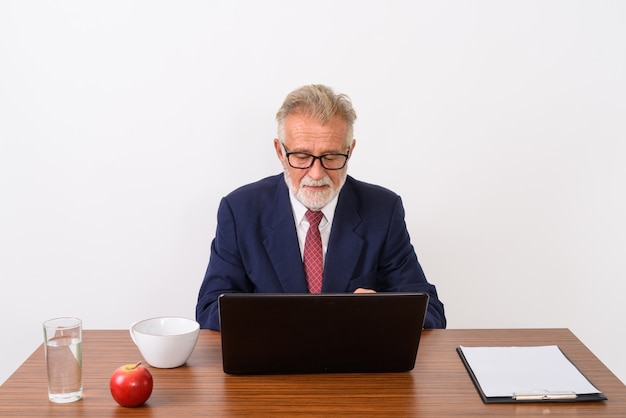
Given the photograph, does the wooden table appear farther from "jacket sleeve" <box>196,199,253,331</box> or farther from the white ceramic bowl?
"jacket sleeve" <box>196,199,253,331</box>

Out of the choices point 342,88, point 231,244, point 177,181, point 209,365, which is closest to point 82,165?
point 177,181

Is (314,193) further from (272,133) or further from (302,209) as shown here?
(272,133)

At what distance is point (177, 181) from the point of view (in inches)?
131

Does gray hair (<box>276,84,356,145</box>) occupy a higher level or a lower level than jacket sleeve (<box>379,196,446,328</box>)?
higher

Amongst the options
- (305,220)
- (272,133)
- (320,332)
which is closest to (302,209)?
(305,220)

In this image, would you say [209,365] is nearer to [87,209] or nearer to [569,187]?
[87,209]

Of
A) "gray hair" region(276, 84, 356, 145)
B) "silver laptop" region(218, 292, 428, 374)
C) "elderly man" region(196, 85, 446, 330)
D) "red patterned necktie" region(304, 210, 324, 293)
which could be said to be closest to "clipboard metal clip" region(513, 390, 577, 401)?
"silver laptop" region(218, 292, 428, 374)

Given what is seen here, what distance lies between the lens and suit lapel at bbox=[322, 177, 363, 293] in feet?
8.82

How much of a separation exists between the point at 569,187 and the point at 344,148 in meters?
1.38

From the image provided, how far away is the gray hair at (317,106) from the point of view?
260 centimetres

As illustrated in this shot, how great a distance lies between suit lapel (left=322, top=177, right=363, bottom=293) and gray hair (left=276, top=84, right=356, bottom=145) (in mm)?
291

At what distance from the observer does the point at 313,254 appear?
271 centimetres

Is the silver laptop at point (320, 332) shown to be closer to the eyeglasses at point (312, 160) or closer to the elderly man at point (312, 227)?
the elderly man at point (312, 227)

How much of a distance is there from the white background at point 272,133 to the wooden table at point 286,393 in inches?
53.6
